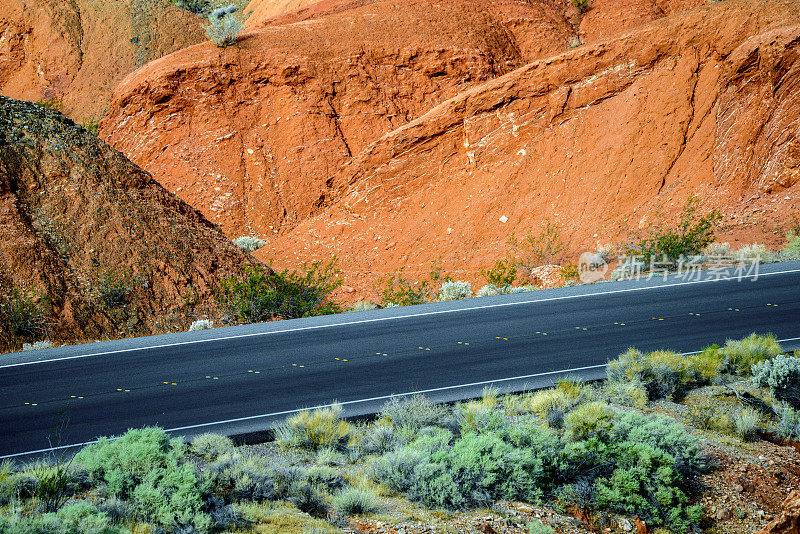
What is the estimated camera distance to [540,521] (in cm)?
487

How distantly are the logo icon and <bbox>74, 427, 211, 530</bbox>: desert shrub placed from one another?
40.6ft

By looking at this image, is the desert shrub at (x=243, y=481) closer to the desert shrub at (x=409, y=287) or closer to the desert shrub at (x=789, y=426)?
the desert shrub at (x=789, y=426)

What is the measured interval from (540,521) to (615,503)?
79cm

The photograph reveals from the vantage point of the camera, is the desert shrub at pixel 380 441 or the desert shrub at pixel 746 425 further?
the desert shrub at pixel 746 425

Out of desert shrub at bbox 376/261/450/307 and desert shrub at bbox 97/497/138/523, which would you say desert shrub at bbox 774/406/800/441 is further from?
desert shrub at bbox 376/261/450/307

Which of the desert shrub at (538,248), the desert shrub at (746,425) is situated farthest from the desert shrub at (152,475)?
the desert shrub at (538,248)

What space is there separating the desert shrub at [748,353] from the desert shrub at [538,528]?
14.3ft

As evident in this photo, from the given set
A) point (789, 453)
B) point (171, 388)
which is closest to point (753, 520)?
point (789, 453)

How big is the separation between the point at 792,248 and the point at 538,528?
509 inches

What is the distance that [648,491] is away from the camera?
532 cm

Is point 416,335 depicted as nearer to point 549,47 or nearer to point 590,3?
A: point 549,47

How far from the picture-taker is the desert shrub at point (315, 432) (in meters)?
5.95

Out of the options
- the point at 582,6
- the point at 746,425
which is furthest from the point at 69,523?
the point at 582,6

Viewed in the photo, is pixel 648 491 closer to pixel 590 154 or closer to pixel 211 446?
pixel 211 446
